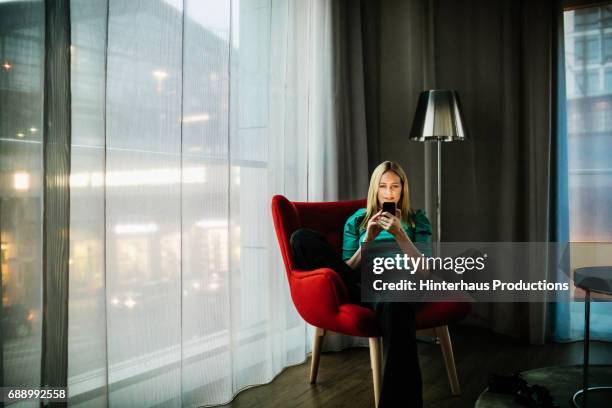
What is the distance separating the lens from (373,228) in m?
2.15

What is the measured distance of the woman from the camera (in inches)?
63.5

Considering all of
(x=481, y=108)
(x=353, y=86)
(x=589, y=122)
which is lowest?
(x=589, y=122)

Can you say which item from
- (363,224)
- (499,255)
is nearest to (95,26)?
(363,224)

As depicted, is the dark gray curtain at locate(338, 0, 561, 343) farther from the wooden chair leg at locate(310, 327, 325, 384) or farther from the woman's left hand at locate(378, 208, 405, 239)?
the wooden chair leg at locate(310, 327, 325, 384)

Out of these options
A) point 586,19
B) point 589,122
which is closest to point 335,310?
point 589,122

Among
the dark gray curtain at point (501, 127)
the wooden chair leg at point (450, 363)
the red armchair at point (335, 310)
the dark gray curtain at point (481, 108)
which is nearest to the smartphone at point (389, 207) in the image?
the red armchair at point (335, 310)

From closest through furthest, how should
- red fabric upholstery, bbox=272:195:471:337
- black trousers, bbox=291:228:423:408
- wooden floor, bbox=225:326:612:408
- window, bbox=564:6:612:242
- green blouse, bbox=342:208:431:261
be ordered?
black trousers, bbox=291:228:423:408
red fabric upholstery, bbox=272:195:471:337
wooden floor, bbox=225:326:612:408
green blouse, bbox=342:208:431:261
window, bbox=564:6:612:242

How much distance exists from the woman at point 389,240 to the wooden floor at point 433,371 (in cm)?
45

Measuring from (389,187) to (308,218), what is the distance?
389mm

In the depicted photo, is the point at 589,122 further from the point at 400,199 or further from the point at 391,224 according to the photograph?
the point at 391,224

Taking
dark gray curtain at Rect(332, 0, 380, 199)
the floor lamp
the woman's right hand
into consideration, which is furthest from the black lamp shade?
the woman's right hand

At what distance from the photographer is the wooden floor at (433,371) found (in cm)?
206

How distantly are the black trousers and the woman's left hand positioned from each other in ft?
0.78

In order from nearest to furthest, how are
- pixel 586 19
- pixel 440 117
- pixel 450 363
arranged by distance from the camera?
pixel 450 363 < pixel 440 117 < pixel 586 19
